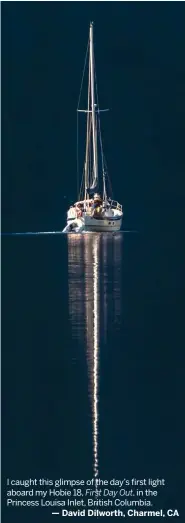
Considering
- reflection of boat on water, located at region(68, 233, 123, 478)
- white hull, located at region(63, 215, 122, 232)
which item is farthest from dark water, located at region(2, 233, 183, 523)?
white hull, located at region(63, 215, 122, 232)

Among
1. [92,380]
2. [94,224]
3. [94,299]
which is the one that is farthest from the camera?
[94,224]

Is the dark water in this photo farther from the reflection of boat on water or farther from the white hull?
the white hull

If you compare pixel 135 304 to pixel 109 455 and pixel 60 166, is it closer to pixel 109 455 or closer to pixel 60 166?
pixel 109 455

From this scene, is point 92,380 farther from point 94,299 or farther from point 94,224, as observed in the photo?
point 94,224

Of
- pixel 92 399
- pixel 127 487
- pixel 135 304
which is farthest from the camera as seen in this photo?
pixel 135 304

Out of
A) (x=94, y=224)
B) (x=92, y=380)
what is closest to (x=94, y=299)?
(x=92, y=380)

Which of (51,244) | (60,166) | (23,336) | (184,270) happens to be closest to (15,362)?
(23,336)

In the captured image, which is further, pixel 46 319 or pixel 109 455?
pixel 46 319
